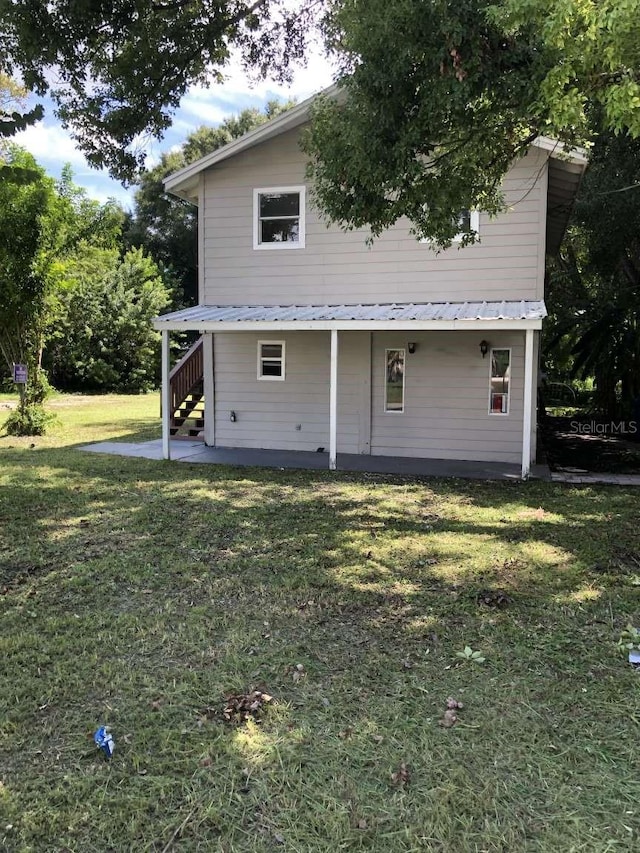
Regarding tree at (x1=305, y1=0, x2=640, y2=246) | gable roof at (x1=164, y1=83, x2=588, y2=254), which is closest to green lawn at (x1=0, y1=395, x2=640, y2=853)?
tree at (x1=305, y1=0, x2=640, y2=246)

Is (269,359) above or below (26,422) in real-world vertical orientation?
above

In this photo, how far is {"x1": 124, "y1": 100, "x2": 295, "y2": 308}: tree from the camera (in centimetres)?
3606

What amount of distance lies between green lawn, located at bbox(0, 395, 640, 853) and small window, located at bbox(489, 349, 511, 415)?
3933 millimetres

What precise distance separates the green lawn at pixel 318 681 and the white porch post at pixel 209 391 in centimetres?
544

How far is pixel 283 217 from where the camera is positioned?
1150 cm

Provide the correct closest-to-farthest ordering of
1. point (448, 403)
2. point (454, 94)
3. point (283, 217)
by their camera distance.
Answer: point (454, 94)
point (448, 403)
point (283, 217)

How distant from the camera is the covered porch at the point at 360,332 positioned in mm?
9117

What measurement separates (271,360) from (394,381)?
2.41 metres

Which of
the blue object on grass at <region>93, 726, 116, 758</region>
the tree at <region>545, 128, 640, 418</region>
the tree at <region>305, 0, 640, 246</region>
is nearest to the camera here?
the blue object on grass at <region>93, 726, 116, 758</region>

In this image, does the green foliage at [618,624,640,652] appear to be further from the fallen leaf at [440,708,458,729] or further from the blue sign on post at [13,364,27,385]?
the blue sign on post at [13,364,27,385]

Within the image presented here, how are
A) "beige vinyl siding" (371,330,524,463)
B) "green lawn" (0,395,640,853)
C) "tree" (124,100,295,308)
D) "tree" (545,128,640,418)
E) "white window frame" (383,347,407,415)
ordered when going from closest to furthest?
"green lawn" (0,395,640,853)
"beige vinyl siding" (371,330,524,463)
"white window frame" (383,347,407,415)
"tree" (545,128,640,418)
"tree" (124,100,295,308)

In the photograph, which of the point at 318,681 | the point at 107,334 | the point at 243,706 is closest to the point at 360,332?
the point at 318,681

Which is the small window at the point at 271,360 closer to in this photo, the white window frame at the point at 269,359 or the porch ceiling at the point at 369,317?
the white window frame at the point at 269,359

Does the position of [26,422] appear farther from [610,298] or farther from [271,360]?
[610,298]
